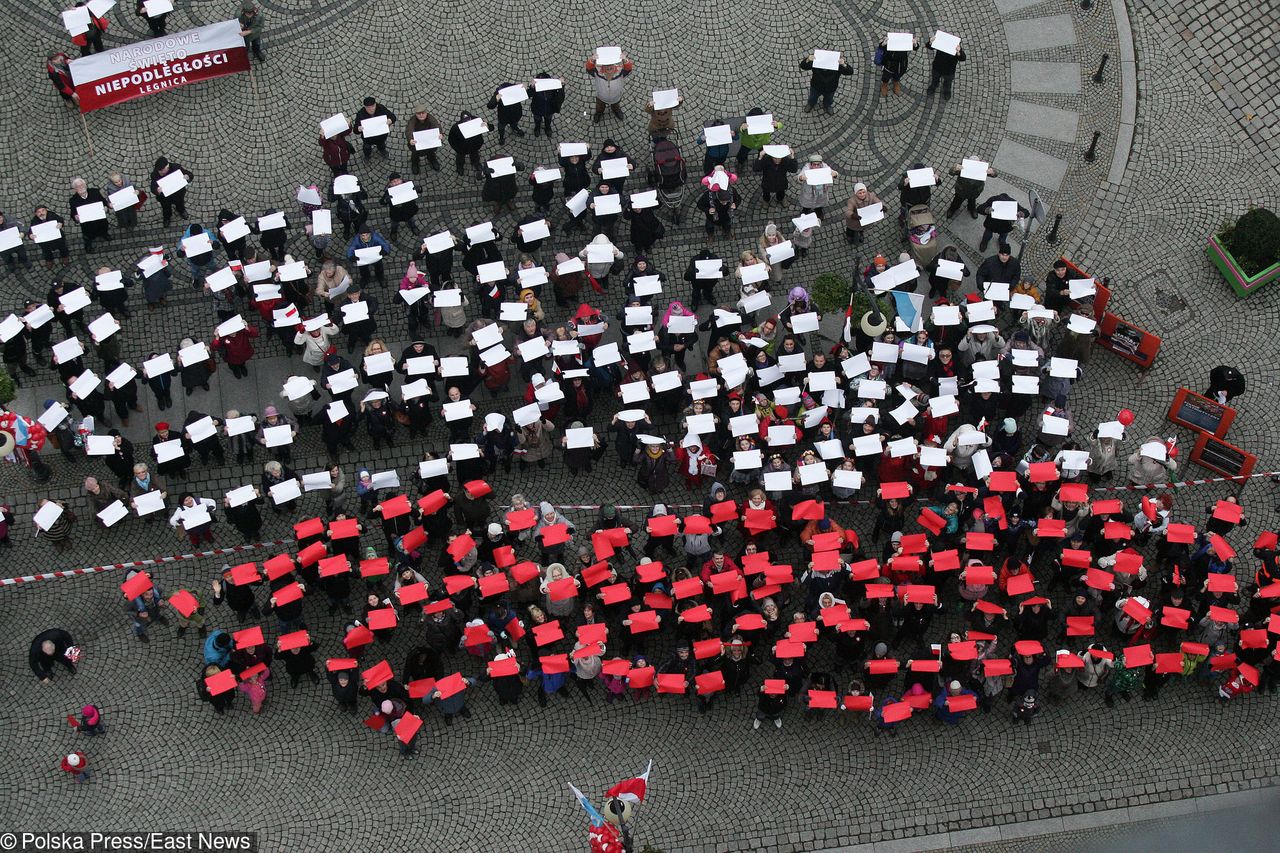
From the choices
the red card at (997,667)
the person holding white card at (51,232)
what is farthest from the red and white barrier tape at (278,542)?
the person holding white card at (51,232)

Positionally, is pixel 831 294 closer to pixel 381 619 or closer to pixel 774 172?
pixel 774 172

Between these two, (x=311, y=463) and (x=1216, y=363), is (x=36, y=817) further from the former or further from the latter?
(x=1216, y=363)

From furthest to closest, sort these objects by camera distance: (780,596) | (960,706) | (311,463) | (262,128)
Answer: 1. (262,128)
2. (311,463)
3. (780,596)
4. (960,706)

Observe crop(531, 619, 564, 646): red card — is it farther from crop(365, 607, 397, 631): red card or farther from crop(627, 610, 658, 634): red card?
crop(365, 607, 397, 631): red card

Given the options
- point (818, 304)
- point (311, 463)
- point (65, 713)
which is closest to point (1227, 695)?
point (818, 304)

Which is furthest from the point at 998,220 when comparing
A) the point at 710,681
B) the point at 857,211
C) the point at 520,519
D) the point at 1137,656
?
the point at 520,519

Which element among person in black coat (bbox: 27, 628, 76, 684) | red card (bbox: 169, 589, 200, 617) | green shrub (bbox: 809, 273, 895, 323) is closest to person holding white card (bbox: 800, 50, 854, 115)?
green shrub (bbox: 809, 273, 895, 323)
